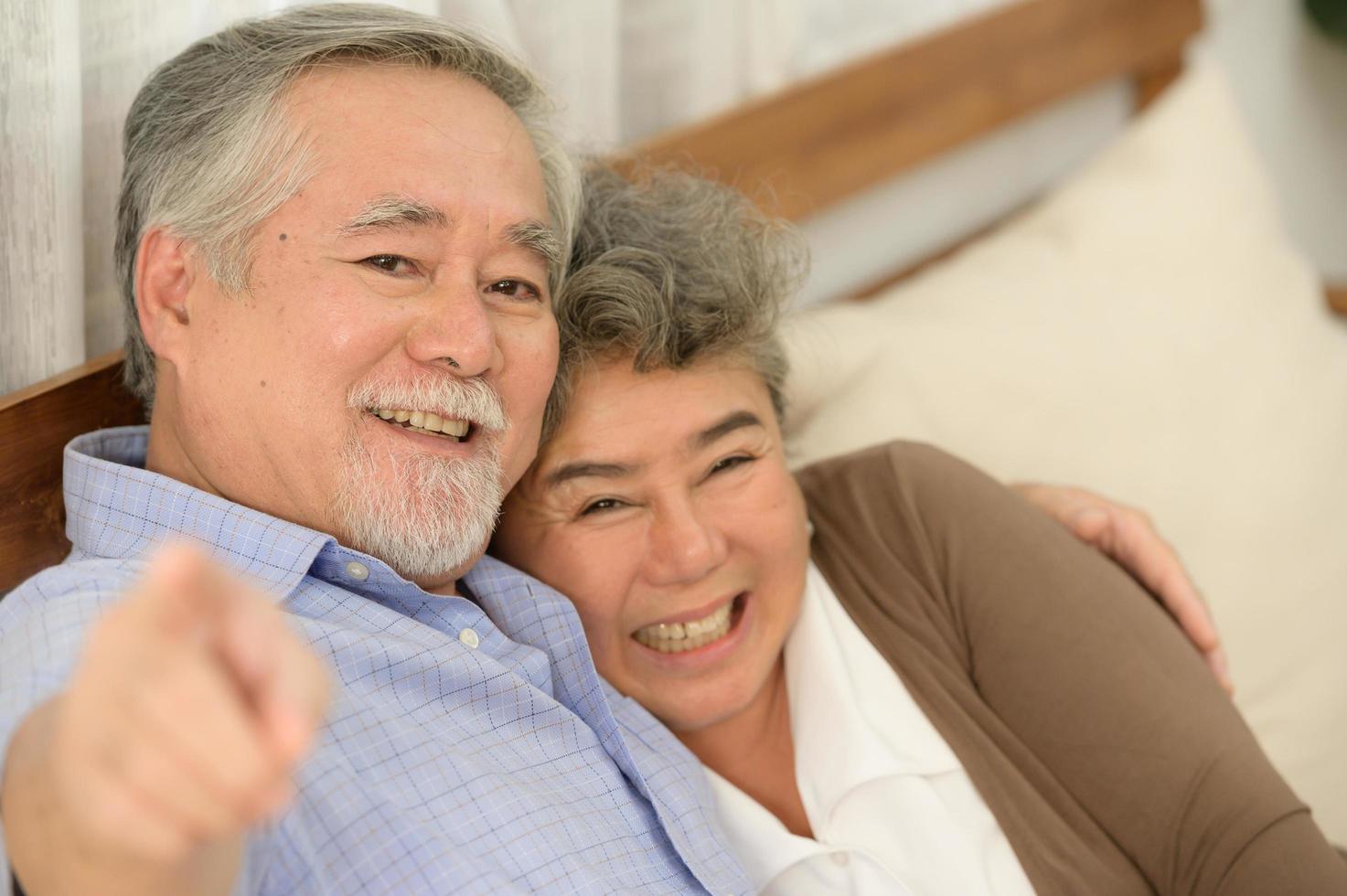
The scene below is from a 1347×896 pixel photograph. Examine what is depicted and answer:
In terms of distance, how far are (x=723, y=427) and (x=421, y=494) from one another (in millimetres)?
353

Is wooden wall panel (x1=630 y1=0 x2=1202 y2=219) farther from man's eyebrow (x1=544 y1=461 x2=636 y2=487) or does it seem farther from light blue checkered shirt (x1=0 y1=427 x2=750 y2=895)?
light blue checkered shirt (x1=0 y1=427 x2=750 y2=895)

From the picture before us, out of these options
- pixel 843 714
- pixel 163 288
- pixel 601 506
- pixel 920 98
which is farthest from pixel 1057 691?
pixel 920 98

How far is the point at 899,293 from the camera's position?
2.08 metres

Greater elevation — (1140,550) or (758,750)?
(1140,550)

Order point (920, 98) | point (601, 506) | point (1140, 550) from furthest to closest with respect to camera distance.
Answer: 1. point (920, 98)
2. point (1140, 550)
3. point (601, 506)

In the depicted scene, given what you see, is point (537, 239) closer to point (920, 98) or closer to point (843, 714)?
point (843, 714)

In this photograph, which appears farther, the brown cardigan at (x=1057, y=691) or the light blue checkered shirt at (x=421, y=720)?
the brown cardigan at (x=1057, y=691)

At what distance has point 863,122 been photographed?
2217 mm

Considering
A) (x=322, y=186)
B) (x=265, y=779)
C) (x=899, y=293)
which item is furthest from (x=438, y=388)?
(x=899, y=293)

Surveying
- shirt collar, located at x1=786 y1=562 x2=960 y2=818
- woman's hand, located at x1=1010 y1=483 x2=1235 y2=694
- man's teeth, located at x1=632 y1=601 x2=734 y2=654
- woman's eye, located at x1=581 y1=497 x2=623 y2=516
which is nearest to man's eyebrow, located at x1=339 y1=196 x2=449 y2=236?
woman's eye, located at x1=581 y1=497 x2=623 y2=516

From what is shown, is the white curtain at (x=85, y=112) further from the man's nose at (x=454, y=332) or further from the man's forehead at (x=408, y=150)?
the man's nose at (x=454, y=332)

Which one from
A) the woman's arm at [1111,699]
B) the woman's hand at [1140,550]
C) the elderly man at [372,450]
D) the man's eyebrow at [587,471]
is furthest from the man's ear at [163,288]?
the woman's hand at [1140,550]

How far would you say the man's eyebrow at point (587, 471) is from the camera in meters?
1.35

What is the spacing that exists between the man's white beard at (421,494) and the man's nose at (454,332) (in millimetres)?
23
